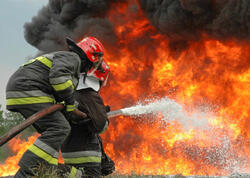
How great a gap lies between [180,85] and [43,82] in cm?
673

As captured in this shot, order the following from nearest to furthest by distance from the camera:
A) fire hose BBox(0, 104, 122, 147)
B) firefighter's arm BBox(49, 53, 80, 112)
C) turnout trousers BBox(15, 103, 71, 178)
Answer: fire hose BBox(0, 104, 122, 147) < turnout trousers BBox(15, 103, 71, 178) < firefighter's arm BBox(49, 53, 80, 112)

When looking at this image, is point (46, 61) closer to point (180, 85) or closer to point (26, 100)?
point (26, 100)

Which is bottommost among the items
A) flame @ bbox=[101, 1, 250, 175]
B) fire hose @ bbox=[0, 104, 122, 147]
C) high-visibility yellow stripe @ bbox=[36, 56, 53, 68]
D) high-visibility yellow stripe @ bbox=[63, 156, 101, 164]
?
Answer: flame @ bbox=[101, 1, 250, 175]

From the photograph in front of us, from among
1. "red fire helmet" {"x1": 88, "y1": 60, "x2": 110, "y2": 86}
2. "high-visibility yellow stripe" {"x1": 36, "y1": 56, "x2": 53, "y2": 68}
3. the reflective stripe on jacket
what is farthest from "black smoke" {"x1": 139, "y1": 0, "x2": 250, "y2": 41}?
"high-visibility yellow stripe" {"x1": 36, "y1": 56, "x2": 53, "y2": 68}

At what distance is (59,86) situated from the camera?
365 cm

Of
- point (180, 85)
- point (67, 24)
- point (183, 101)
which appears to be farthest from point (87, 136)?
Answer: point (67, 24)

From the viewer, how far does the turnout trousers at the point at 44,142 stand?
3.53 meters

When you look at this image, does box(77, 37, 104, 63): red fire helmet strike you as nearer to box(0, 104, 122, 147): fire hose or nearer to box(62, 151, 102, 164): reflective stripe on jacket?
box(0, 104, 122, 147): fire hose

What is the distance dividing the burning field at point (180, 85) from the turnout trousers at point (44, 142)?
13.9 ft

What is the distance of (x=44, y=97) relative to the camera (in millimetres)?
3773

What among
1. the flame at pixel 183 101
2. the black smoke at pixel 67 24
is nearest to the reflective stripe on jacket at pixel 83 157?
the flame at pixel 183 101

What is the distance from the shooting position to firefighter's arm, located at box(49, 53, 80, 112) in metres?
3.64

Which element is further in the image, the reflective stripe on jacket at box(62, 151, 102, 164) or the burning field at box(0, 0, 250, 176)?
the burning field at box(0, 0, 250, 176)

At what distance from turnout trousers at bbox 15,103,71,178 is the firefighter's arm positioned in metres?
0.20
